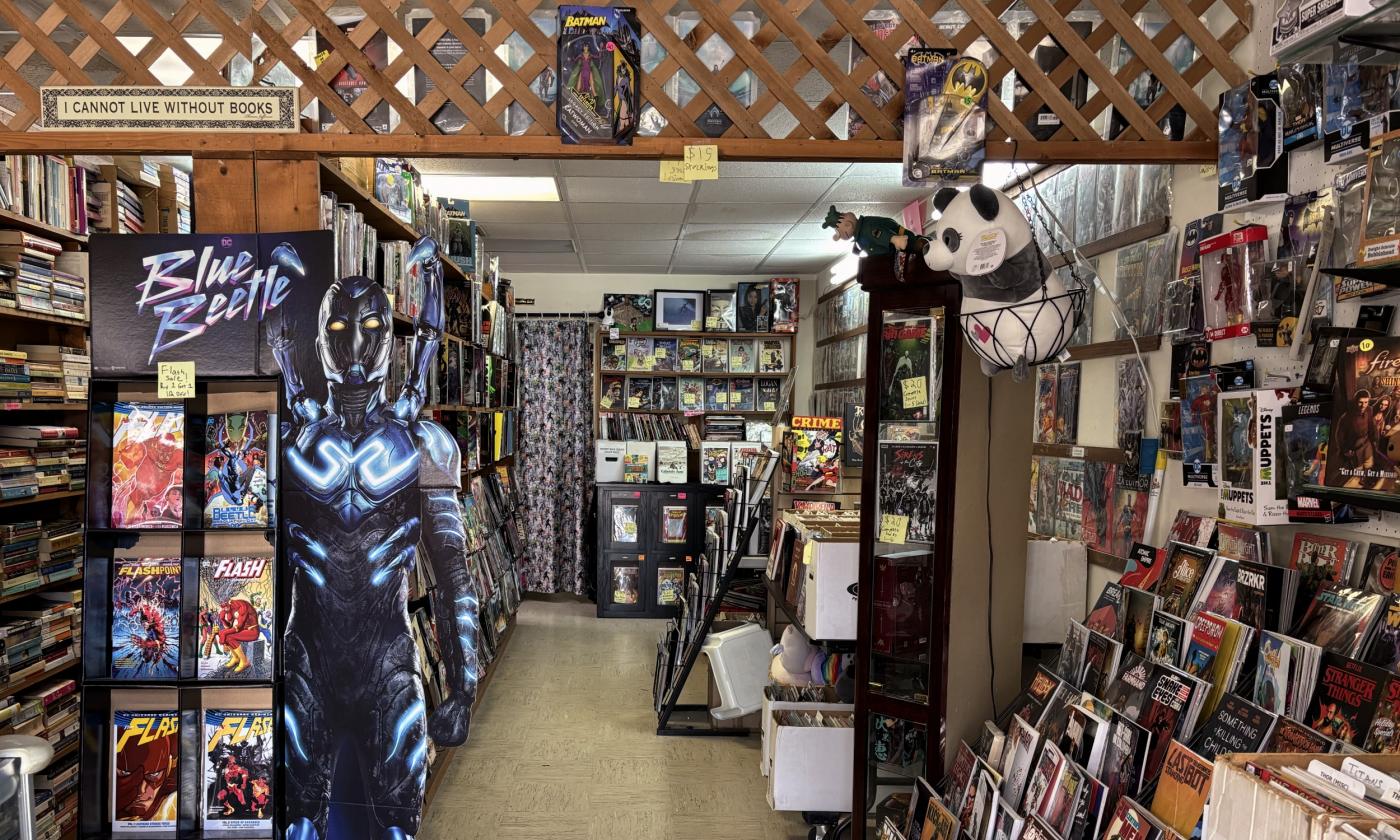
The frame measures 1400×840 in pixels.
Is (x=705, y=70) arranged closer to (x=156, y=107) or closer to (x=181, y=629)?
(x=156, y=107)

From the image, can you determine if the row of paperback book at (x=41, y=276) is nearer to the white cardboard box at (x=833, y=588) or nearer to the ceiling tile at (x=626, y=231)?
the ceiling tile at (x=626, y=231)

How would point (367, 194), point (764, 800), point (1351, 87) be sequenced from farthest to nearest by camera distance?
point (764, 800) < point (367, 194) < point (1351, 87)

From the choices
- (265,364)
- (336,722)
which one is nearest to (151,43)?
(265,364)

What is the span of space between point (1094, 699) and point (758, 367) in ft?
16.9

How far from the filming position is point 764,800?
3.54 meters

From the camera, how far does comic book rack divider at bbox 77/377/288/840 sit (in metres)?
2.17

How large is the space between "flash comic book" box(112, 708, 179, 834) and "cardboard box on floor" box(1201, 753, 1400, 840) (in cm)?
234

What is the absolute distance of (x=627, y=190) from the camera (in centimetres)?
430

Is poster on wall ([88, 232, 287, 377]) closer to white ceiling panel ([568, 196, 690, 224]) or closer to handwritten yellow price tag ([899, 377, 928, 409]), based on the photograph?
handwritten yellow price tag ([899, 377, 928, 409])

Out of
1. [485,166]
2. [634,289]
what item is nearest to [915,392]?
[485,166]

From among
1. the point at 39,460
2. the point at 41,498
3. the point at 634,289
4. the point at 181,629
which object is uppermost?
the point at 634,289

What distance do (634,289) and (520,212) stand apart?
2.22 meters

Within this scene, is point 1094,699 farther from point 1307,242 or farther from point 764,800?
point 764,800

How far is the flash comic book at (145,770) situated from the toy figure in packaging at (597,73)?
1865 millimetres
